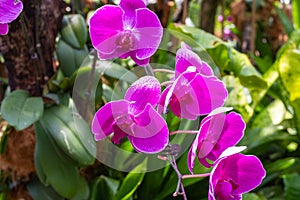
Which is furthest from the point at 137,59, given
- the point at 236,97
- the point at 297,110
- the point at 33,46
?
the point at 297,110

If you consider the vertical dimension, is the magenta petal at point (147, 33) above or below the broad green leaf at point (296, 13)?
above

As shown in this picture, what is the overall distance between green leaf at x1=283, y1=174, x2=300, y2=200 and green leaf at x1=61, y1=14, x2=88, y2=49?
0.61m

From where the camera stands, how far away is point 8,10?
480mm

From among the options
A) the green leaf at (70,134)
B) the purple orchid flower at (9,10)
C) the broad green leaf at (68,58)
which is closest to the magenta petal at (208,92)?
the purple orchid flower at (9,10)

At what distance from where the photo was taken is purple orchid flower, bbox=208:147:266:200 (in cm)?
47

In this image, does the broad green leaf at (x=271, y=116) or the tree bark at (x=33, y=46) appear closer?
the tree bark at (x=33, y=46)

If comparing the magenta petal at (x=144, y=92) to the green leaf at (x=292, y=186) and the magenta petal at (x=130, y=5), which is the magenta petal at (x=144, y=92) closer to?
the magenta petal at (x=130, y=5)

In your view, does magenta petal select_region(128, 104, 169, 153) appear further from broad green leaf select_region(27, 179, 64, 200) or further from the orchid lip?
broad green leaf select_region(27, 179, 64, 200)

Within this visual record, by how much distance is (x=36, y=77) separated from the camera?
107 cm

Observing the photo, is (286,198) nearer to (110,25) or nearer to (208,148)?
(208,148)

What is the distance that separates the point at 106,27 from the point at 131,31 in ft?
0.10

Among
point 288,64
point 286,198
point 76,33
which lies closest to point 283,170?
point 286,198

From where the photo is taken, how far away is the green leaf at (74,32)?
1058mm

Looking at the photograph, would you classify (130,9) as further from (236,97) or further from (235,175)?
(236,97)
